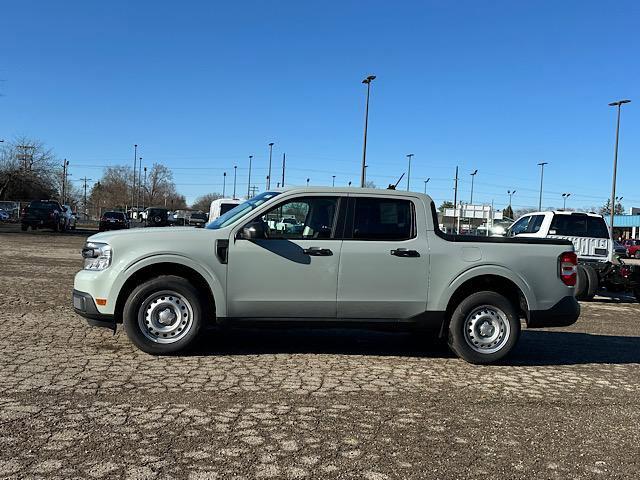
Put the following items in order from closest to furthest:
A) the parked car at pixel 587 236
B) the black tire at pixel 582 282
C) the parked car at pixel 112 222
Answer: the black tire at pixel 582 282 < the parked car at pixel 587 236 < the parked car at pixel 112 222

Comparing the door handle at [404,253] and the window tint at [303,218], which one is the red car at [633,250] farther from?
the window tint at [303,218]

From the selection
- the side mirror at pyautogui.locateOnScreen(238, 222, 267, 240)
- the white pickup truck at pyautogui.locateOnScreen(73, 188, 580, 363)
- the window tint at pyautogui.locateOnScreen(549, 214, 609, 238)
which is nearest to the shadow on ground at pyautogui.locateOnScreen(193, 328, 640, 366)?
the white pickup truck at pyautogui.locateOnScreen(73, 188, 580, 363)

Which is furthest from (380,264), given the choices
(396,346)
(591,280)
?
(591,280)

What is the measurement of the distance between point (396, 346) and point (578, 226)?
8642 millimetres

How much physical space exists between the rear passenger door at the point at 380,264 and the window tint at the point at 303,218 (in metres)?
0.22

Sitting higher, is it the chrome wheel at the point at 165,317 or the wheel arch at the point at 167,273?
the wheel arch at the point at 167,273

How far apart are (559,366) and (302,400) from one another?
131 inches

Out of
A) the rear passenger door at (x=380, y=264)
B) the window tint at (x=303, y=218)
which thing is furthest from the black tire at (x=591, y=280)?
the window tint at (x=303, y=218)

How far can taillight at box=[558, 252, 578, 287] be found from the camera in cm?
670

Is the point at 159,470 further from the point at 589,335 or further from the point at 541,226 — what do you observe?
the point at 541,226

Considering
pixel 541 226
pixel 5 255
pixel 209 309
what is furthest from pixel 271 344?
pixel 5 255

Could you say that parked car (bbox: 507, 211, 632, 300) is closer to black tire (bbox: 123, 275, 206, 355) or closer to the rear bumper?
the rear bumper

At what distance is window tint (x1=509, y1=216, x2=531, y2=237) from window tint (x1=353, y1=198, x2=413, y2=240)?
30.9 ft

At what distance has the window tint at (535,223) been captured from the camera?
14.5 m
